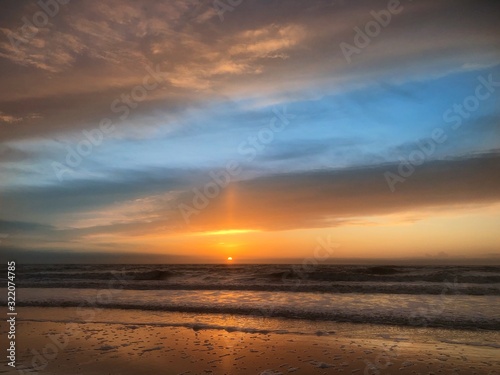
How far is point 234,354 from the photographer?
370 inches

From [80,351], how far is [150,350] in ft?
6.13

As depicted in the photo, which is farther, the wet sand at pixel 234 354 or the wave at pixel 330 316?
the wave at pixel 330 316

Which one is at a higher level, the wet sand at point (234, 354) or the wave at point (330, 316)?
the wet sand at point (234, 354)

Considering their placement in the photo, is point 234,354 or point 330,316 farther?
point 330,316

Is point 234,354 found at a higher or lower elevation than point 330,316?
higher

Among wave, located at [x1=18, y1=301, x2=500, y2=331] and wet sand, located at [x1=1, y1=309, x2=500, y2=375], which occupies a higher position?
wet sand, located at [x1=1, y1=309, x2=500, y2=375]

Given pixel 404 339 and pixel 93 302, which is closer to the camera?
pixel 404 339

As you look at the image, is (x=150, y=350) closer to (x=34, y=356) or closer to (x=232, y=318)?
(x=34, y=356)

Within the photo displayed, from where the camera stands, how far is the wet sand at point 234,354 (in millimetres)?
8242

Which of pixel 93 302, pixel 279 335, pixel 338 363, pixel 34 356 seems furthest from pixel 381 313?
pixel 93 302

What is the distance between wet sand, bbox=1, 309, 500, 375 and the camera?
27.0 ft

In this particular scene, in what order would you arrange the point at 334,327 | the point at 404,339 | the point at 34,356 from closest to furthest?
the point at 34,356 < the point at 404,339 < the point at 334,327

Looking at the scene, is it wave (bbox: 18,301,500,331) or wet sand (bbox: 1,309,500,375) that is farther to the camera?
wave (bbox: 18,301,500,331)

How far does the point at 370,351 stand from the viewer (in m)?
9.63
